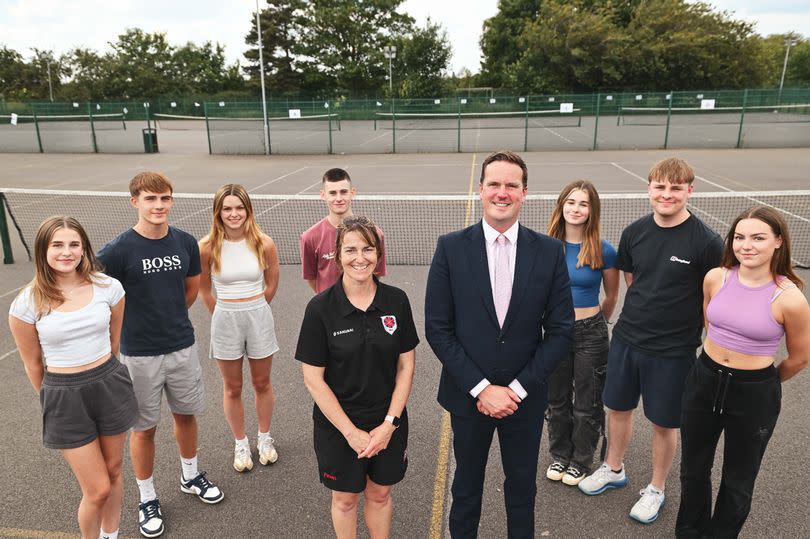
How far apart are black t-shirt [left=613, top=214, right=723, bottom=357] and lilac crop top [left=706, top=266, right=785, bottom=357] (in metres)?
0.30

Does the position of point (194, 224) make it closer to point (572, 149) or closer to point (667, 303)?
point (667, 303)

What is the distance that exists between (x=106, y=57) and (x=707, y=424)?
282ft

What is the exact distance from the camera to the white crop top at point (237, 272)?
13.4ft

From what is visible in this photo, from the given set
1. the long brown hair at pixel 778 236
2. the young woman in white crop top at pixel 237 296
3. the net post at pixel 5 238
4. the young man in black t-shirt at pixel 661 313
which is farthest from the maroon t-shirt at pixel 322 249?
the net post at pixel 5 238

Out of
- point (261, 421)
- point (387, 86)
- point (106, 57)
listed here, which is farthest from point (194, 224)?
point (106, 57)

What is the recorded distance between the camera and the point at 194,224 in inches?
478

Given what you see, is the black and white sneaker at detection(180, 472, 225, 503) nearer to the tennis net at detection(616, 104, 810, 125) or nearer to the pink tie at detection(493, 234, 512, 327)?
the pink tie at detection(493, 234, 512, 327)

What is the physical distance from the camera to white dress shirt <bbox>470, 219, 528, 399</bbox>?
2.94 m

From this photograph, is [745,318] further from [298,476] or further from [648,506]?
[298,476]

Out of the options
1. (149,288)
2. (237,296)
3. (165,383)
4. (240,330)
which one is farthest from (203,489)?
(149,288)

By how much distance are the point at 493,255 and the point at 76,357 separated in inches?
93.4

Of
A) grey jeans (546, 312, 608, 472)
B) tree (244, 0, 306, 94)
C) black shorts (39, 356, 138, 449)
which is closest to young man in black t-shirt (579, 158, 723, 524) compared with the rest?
grey jeans (546, 312, 608, 472)

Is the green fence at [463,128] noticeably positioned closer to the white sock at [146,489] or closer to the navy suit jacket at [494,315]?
the white sock at [146,489]

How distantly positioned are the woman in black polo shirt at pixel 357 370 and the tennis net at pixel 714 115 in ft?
98.5
